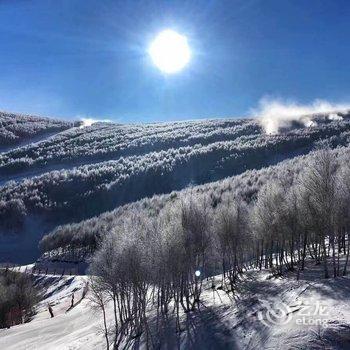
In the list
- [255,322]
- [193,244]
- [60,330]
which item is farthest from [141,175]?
[255,322]

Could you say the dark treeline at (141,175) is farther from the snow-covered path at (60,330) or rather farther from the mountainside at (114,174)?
the snow-covered path at (60,330)

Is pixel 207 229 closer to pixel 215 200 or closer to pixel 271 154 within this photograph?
pixel 215 200

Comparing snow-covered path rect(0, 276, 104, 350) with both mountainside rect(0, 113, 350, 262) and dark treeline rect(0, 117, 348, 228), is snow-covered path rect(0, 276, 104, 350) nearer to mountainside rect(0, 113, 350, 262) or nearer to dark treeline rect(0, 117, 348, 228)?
mountainside rect(0, 113, 350, 262)

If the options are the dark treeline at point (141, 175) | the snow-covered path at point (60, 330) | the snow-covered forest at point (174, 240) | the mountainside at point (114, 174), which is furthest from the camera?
the dark treeline at point (141, 175)

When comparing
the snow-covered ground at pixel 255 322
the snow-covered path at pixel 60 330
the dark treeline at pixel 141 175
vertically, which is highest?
the dark treeline at pixel 141 175

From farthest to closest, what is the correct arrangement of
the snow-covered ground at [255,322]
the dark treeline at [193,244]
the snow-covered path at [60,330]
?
the snow-covered path at [60,330]
the dark treeline at [193,244]
the snow-covered ground at [255,322]

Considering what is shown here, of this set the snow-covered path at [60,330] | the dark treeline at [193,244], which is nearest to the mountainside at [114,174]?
the snow-covered path at [60,330]
